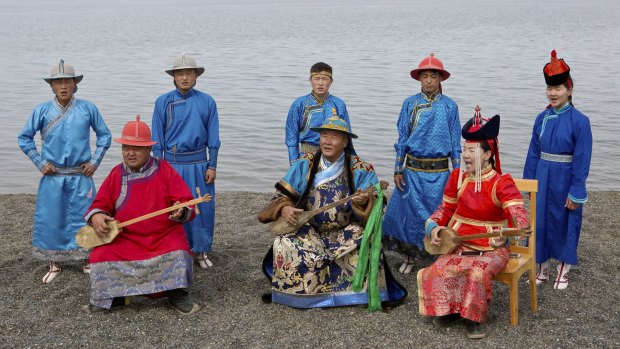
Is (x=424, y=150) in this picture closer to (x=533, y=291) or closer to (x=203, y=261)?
(x=533, y=291)

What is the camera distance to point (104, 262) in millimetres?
5750

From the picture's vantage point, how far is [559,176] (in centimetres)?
626

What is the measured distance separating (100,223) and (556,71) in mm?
3631

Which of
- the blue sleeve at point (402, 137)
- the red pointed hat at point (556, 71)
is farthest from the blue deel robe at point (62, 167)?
the red pointed hat at point (556, 71)

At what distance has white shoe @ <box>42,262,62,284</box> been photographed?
6.57m

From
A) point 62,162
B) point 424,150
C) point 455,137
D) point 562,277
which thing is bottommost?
point 562,277

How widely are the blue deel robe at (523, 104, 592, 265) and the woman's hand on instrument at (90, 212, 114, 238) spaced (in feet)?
11.1

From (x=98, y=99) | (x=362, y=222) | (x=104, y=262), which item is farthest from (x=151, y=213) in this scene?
(x=98, y=99)

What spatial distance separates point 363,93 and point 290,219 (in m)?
14.8

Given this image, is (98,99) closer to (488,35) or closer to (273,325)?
(273,325)

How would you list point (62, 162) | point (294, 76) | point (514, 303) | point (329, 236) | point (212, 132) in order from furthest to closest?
1. point (294, 76)
2. point (212, 132)
3. point (62, 162)
4. point (329, 236)
5. point (514, 303)

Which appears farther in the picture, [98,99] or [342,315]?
[98,99]

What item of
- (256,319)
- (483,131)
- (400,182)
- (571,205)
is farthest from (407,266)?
(483,131)

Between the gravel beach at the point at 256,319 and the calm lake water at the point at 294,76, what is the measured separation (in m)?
5.36
